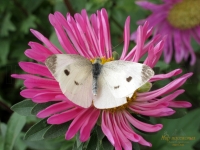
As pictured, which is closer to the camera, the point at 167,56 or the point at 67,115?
the point at 67,115

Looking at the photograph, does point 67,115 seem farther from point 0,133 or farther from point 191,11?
point 191,11

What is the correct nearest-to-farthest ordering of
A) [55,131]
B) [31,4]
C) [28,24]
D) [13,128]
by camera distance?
→ [55,131], [13,128], [28,24], [31,4]

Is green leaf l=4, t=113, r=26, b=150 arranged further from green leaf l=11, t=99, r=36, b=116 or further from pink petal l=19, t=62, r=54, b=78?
pink petal l=19, t=62, r=54, b=78

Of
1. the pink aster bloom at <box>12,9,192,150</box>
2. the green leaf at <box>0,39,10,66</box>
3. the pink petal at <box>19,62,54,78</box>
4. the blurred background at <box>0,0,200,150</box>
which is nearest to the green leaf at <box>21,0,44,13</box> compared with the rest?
the blurred background at <box>0,0,200,150</box>

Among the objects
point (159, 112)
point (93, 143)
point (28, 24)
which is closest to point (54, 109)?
point (93, 143)

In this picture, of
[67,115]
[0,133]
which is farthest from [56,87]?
[0,133]

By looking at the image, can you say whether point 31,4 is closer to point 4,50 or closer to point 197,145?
point 4,50
